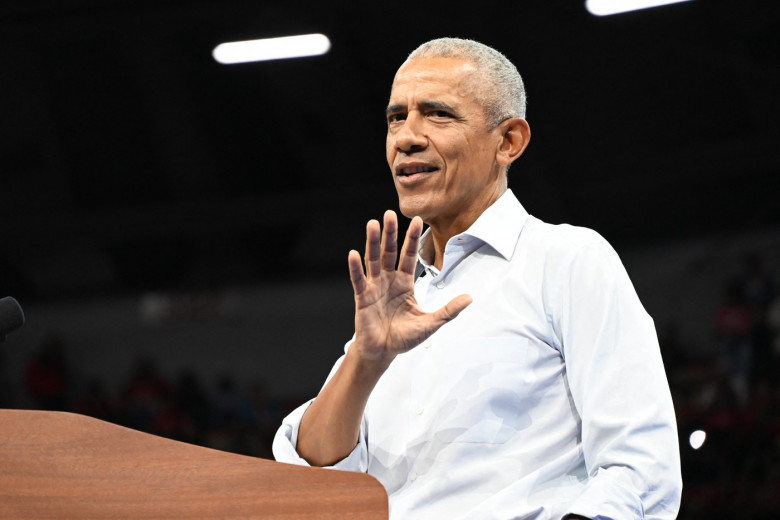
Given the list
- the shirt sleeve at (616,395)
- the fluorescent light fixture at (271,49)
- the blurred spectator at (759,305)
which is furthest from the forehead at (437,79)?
the fluorescent light fixture at (271,49)

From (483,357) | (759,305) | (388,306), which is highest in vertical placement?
(388,306)

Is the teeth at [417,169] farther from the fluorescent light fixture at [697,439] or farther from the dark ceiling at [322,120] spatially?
the dark ceiling at [322,120]

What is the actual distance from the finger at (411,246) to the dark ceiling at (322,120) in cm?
409

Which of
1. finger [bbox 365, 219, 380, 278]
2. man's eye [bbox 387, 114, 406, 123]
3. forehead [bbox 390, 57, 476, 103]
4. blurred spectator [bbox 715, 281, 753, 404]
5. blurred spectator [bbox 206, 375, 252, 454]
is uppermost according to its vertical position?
forehead [bbox 390, 57, 476, 103]

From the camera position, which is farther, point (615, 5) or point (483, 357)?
point (615, 5)

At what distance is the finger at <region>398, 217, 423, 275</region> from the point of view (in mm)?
1216

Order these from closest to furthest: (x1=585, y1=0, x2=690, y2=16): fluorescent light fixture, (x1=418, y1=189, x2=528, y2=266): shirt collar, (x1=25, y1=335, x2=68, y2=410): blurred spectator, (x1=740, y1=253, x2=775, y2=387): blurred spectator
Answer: (x1=418, y1=189, x2=528, y2=266): shirt collar
(x1=740, y1=253, x2=775, y2=387): blurred spectator
(x1=585, y1=0, x2=690, y2=16): fluorescent light fixture
(x1=25, y1=335, x2=68, y2=410): blurred spectator

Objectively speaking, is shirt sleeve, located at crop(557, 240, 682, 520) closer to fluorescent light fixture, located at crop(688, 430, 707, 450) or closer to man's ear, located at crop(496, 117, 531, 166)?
man's ear, located at crop(496, 117, 531, 166)

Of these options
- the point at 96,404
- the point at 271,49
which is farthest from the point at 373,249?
the point at 96,404

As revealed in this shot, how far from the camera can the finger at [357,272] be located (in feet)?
4.02

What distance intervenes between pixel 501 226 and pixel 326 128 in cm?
520

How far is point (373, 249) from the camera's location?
4.10 feet

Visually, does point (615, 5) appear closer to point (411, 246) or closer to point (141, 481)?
point (411, 246)

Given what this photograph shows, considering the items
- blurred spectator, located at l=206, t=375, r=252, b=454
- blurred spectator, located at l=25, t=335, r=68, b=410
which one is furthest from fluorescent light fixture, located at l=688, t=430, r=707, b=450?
blurred spectator, located at l=25, t=335, r=68, b=410
